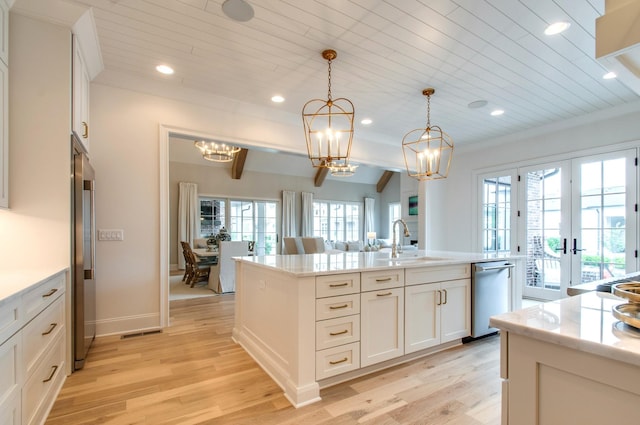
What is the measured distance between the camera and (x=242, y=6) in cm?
227

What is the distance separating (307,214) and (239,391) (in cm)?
839

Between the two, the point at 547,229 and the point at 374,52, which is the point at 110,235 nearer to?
the point at 374,52

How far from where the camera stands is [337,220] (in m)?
11.5

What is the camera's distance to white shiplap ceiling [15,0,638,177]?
2.31 meters

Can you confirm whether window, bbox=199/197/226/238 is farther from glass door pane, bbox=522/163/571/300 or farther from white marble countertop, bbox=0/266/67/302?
glass door pane, bbox=522/163/571/300

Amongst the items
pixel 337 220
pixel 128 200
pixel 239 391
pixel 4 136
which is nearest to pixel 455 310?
pixel 239 391

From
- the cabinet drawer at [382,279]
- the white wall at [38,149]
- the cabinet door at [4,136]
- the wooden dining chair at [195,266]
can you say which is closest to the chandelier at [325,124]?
the cabinet drawer at [382,279]

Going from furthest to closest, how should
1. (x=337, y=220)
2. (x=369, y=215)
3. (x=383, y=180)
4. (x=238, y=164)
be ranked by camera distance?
(x=383, y=180), (x=369, y=215), (x=337, y=220), (x=238, y=164)

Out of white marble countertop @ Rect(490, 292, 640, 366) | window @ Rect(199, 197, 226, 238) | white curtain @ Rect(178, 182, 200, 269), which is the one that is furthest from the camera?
window @ Rect(199, 197, 226, 238)

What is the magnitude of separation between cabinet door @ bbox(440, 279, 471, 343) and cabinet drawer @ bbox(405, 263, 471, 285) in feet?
0.19

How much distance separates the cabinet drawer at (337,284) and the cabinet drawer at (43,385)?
5.44 feet

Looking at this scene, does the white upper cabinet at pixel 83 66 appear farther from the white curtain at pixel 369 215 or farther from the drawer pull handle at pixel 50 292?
the white curtain at pixel 369 215

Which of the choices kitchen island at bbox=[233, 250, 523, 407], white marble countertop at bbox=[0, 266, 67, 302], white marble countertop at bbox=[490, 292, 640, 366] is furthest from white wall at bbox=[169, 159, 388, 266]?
white marble countertop at bbox=[490, 292, 640, 366]

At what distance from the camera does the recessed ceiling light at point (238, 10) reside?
7.33ft
